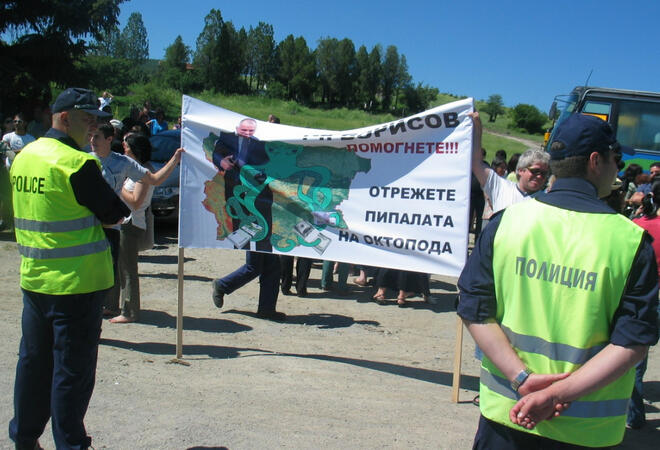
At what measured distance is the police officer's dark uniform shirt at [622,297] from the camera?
1.97 meters

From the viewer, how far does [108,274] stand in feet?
11.0

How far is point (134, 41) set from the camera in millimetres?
Answer: 114312

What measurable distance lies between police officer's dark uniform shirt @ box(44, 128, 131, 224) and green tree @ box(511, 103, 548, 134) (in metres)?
51.4

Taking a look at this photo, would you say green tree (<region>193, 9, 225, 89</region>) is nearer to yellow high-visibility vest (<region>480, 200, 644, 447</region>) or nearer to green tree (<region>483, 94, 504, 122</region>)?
green tree (<region>483, 94, 504, 122</region>)

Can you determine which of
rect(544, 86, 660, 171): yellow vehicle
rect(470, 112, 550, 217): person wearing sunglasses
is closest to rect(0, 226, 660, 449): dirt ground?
rect(470, 112, 550, 217): person wearing sunglasses

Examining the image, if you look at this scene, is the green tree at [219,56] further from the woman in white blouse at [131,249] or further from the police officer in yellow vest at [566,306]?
the police officer in yellow vest at [566,306]

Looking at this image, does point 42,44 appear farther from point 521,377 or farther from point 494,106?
point 494,106

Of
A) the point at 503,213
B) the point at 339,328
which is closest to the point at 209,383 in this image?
the point at 339,328

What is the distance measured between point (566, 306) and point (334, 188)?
10.6ft

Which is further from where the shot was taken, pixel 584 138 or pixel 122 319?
pixel 122 319

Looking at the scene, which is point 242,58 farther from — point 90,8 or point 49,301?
point 49,301

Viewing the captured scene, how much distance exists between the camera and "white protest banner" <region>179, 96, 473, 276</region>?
4676 mm

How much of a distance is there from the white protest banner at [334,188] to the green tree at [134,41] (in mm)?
115107

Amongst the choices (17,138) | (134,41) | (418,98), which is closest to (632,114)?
(17,138)
